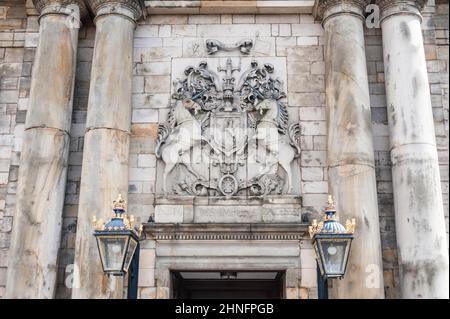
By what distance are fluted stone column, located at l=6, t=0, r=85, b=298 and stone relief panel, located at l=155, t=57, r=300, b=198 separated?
1739mm

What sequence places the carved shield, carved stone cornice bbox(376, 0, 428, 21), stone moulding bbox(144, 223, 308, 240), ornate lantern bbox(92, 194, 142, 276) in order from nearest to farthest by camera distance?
ornate lantern bbox(92, 194, 142, 276) → stone moulding bbox(144, 223, 308, 240) → the carved shield → carved stone cornice bbox(376, 0, 428, 21)

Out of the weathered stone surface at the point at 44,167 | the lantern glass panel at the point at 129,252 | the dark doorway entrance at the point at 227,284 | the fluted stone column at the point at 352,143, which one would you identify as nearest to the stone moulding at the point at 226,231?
the dark doorway entrance at the point at 227,284

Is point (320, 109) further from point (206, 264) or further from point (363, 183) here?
point (206, 264)

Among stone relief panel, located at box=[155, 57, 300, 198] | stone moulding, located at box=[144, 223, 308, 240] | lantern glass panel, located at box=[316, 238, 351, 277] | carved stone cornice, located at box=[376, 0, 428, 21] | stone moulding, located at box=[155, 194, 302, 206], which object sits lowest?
lantern glass panel, located at box=[316, 238, 351, 277]

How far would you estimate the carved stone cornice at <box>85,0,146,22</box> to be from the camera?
1127 centimetres

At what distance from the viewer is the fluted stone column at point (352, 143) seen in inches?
384

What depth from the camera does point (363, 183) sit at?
1013cm

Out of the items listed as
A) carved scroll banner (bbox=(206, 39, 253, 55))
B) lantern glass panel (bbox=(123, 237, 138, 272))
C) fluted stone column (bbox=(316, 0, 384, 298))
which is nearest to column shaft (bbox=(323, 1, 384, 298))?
fluted stone column (bbox=(316, 0, 384, 298))

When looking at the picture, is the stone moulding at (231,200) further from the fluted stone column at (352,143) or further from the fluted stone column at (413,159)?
the fluted stone column at (413,159)

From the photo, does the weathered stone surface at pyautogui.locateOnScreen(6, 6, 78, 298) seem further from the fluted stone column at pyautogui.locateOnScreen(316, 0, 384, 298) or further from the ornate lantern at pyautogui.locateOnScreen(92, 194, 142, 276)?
the fluted stone column at pyautogui.locateOnScreen(316, 0, 384, 298)

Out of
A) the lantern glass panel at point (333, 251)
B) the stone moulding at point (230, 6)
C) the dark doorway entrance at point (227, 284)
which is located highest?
the stone moulding at point (230, 6)

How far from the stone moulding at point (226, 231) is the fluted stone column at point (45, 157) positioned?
1.63 m
